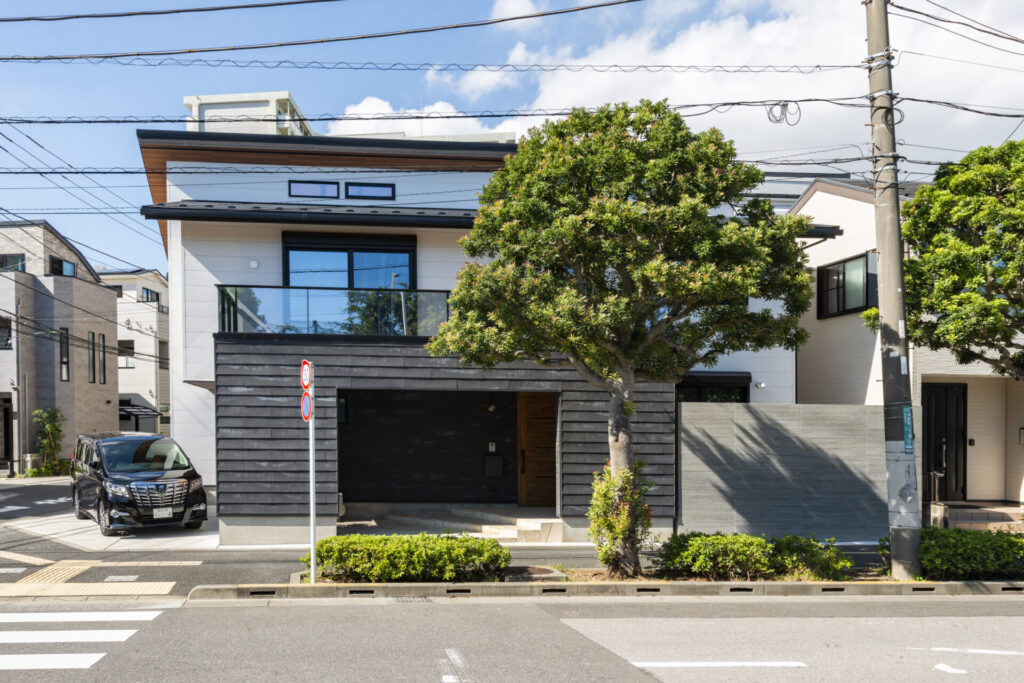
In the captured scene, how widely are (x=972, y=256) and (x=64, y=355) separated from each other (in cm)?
3115

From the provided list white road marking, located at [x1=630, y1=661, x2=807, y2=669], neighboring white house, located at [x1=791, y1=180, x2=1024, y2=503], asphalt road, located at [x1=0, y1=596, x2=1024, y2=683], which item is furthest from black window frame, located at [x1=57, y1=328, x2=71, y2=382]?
white road marking, located at [x1=630, y1=661, x2=807, y2=669]

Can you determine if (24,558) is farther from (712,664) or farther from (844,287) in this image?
(844,287)

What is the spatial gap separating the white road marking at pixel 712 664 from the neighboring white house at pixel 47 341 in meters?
28.0

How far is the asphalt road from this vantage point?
623cm

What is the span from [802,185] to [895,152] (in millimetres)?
19954

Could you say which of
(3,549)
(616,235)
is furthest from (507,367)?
(3,549)

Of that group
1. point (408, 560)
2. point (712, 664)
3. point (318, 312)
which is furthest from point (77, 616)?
point (712, 664)

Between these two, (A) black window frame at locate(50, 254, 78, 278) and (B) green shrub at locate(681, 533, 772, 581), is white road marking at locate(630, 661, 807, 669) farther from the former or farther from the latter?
(A) black window frame at locate(50, 254, 78, 278)

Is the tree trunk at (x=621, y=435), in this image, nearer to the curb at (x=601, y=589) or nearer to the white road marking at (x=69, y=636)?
the curb at (x=601, y=589)

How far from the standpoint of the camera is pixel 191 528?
14523mm

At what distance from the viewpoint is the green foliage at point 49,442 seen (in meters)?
27.3

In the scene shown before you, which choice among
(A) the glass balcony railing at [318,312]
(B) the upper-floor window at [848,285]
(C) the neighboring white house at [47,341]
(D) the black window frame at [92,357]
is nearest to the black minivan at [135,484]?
(A) the glass balcony railing at [318,312]

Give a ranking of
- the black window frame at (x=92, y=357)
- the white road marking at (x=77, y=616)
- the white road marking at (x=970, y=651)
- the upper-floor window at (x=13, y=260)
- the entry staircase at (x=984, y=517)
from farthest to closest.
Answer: the black window frame at (x=92, y=357) → the upper-floor window at (x=13, y=260) → the entry staircase at (x=984, y=517) → the white road marking at (x=77, y=616) → the white road marking at (x=970, y=651)

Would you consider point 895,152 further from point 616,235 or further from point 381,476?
point 381,476
